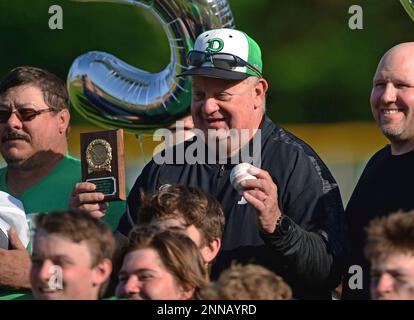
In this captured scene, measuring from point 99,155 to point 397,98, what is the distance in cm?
137

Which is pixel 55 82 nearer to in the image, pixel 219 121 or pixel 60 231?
pixel 219 121

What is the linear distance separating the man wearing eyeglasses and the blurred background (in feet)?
1.65

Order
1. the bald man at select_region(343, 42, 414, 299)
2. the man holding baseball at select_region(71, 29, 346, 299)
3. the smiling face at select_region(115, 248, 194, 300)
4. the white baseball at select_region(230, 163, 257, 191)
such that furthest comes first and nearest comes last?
the bald man at select_region(343, 42, 414, 299), the man holding baseball at select_region(71, 29, 346, 299), the white baseball at select_region(230, 163, 257, 191), the smiling face at select_region(115, 248, 194, 300)

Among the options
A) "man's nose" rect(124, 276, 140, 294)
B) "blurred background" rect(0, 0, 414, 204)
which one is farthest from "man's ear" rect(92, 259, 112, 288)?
"blurred background" rect(0, 0, 414, 204)

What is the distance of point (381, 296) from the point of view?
4.86 metres

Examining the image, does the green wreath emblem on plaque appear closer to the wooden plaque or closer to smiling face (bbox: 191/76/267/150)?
the wooden plaque

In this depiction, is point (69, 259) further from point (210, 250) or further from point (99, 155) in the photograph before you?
point (99, 155)

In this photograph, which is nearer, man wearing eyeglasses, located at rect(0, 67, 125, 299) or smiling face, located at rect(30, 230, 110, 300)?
smiling face, located at rect(30, 230, 110, 300)

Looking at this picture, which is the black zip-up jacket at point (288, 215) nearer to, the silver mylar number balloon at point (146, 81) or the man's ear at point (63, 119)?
the man's ear at point (63, 119)

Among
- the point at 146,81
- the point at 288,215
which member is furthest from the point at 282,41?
the point at 288,215

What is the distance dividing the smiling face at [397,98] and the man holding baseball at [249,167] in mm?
364

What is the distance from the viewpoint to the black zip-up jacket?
563cm

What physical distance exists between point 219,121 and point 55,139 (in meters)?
0.98

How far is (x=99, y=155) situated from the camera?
594 centimetres
